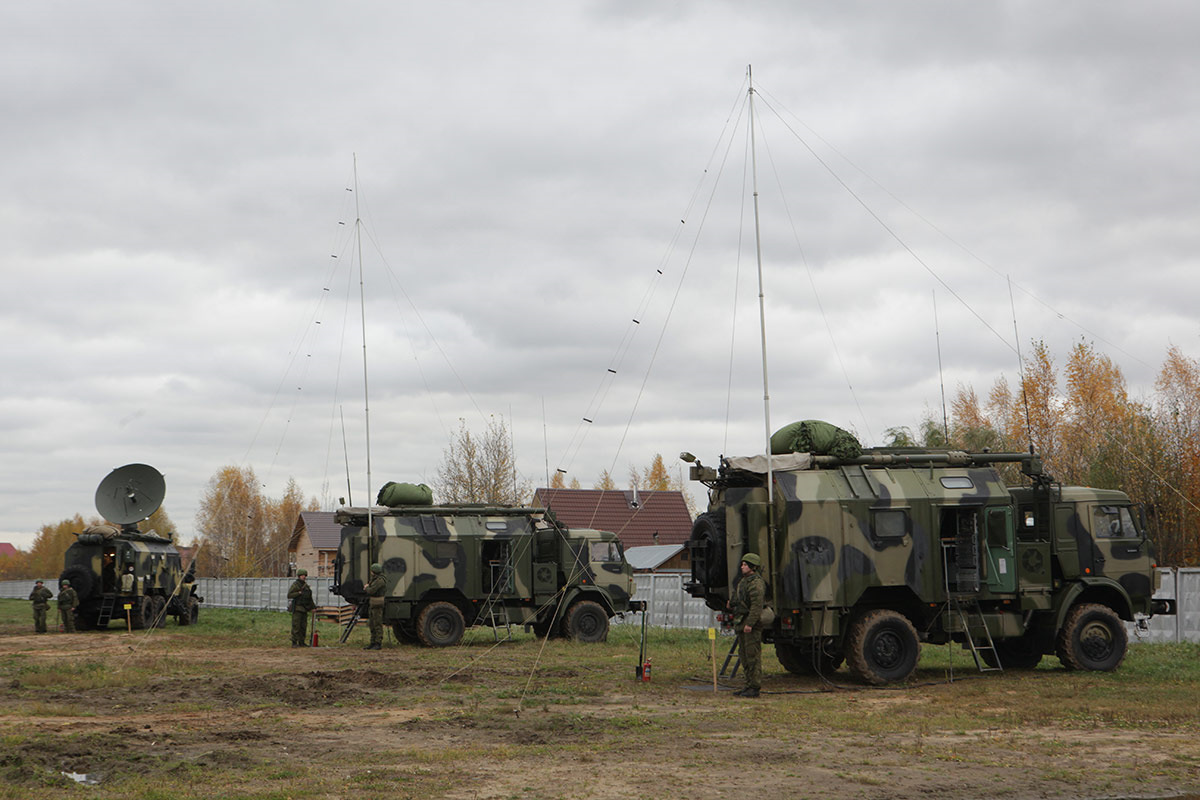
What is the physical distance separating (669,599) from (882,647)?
1587cm

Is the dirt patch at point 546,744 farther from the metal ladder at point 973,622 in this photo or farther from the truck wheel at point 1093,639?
the truck wheel at point 1093,639

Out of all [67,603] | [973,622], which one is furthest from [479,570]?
[67,603]

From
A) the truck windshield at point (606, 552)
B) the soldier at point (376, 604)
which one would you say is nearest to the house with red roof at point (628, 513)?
the truck windshield at point (606, 552)

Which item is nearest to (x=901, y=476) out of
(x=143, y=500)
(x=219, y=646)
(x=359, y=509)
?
(x=359, y=509)

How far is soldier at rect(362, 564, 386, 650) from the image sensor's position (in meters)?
22.2

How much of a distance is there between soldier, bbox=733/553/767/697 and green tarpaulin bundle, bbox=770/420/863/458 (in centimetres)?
→ 224

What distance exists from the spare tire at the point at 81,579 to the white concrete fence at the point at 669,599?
1239cm

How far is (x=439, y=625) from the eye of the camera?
22.9 meters

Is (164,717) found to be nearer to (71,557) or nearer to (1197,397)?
(71,557)

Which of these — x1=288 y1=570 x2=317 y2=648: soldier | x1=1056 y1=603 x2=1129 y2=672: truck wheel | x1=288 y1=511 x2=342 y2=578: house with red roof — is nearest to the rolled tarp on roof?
x1=1056 y1=603 x2=1129 y2=672: truck wheel

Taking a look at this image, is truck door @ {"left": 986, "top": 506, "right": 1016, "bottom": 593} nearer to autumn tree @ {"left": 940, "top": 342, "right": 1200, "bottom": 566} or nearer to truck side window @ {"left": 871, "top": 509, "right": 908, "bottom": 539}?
truck side window @ {"left": 871, "top": 509, "right": 908, "bottom": 539}

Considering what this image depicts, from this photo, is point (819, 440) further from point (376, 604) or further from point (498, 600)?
point (376, 604)

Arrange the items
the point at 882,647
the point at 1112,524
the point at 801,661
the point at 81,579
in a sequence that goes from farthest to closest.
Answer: the point at 81,579 < the point at 801,661 < the point at 1112,524 < the point at 882,647

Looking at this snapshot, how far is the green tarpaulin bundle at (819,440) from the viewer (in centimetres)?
1578
